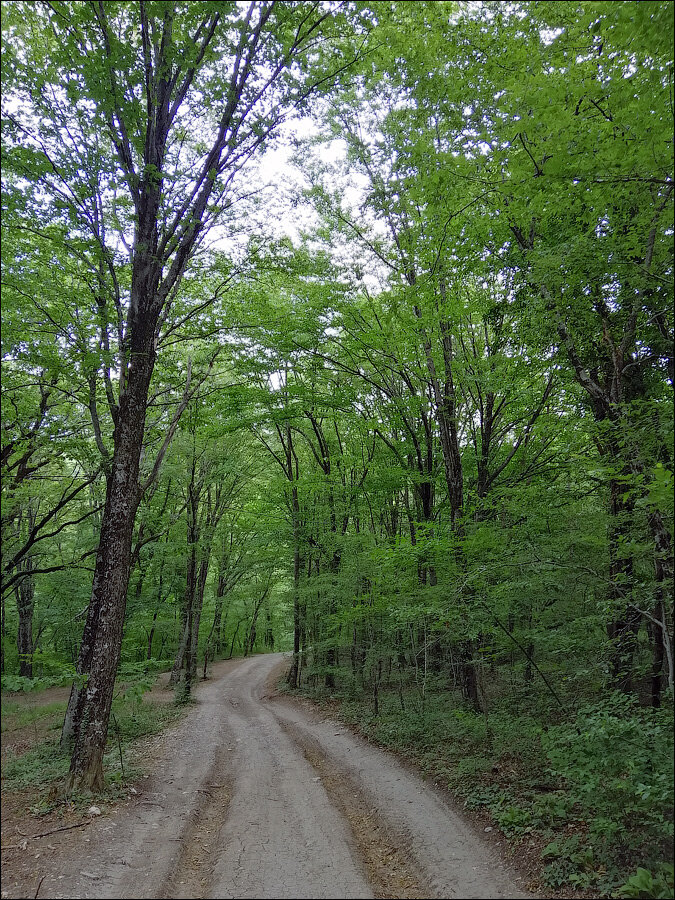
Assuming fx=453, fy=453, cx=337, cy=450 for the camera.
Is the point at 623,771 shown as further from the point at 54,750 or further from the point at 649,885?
the point at 54,750

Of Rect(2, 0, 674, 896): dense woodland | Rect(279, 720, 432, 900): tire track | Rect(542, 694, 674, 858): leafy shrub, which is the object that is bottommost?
Rect(279, 720, 432, 900): tire track

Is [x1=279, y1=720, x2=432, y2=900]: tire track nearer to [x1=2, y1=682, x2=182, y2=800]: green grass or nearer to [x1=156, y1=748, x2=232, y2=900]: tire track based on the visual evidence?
[x1=156, y1=748, x2=232, y2=900]: tire track

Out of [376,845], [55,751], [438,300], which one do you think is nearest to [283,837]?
[376,845]

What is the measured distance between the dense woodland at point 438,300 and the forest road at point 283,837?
0.85 meters

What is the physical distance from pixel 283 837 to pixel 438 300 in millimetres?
9014

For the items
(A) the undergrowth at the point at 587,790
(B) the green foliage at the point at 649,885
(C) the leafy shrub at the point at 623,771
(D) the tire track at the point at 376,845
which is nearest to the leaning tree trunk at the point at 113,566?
(D) the tire track at the point at 376,845

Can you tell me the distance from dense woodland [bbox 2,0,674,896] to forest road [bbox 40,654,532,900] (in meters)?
0.85

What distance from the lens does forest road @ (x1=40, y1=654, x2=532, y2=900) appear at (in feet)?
14.1

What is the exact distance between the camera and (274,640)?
44.5 metres

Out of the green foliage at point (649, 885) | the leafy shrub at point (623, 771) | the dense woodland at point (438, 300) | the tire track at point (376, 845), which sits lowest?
the tire track at point (376, 845)

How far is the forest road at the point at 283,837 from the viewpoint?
14.1 feet

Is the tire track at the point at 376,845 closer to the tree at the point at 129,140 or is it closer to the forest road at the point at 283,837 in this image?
the forest road at the point at 283,837

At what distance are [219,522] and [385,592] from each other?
11.7 meters

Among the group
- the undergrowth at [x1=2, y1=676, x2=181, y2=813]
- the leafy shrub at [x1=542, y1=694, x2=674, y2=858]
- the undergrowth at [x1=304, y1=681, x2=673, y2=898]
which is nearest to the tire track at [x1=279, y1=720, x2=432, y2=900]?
the undergrowth at [x1=304, y1=681, x2=673, y2=898]
